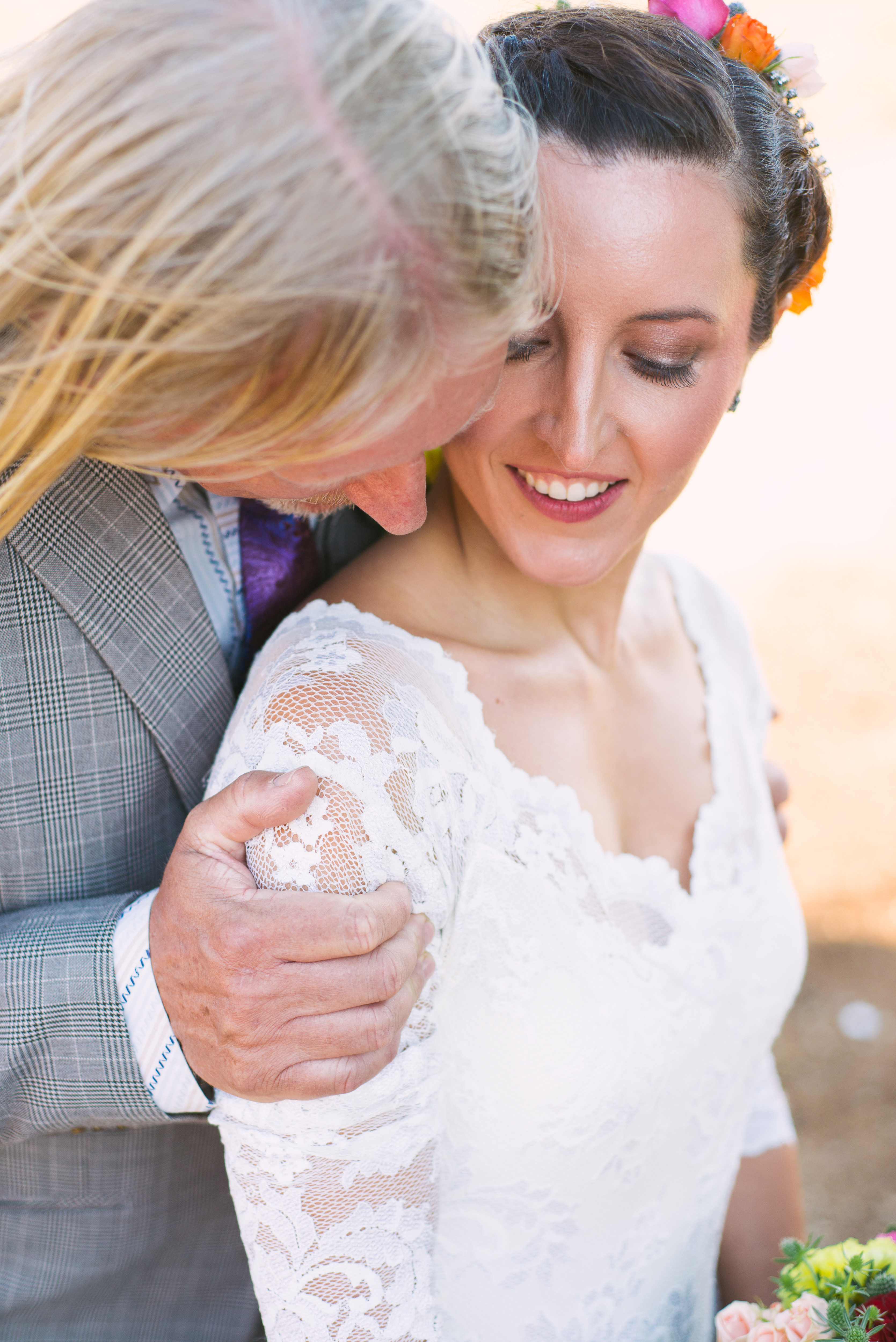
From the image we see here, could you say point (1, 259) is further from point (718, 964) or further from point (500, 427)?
point (718, 964)

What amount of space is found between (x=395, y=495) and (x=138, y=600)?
411mm

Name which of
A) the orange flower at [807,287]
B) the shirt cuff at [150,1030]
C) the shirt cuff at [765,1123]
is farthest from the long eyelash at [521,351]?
the shirt cuff at [765,1123]

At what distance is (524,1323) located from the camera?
1537 millimetres

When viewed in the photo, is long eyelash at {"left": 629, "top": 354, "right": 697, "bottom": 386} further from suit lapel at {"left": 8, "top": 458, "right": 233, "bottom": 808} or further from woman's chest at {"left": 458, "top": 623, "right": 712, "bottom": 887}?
suit lapel at {"left": 8, "top": 458, "right": 233, "bottom": 808}

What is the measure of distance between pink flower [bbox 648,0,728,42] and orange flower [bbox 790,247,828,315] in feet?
1.37

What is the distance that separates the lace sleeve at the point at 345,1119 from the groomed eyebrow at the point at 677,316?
2.07 ft

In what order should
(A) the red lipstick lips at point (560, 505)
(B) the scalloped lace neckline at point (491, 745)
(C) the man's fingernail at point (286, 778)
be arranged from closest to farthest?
(C) the man's fingernail at point (286, 778)
(B) the scalloped lace neckline at point (491, 745)
(A) the red lipstick lips at point (560, 505)

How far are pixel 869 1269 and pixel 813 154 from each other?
167 centimetres

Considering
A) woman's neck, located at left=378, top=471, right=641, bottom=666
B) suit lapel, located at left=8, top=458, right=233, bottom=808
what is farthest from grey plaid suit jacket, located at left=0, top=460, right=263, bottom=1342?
woman's neck, located at left=378, top=471, right=641, bottom=666

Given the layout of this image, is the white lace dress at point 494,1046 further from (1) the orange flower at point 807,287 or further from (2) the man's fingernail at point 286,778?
(1) the orange flower at point 807,287

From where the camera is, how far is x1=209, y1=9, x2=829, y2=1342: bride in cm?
121

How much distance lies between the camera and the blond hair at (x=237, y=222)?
89 centimetres

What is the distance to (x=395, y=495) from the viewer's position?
1290mm

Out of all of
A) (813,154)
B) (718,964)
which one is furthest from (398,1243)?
(813,154)
